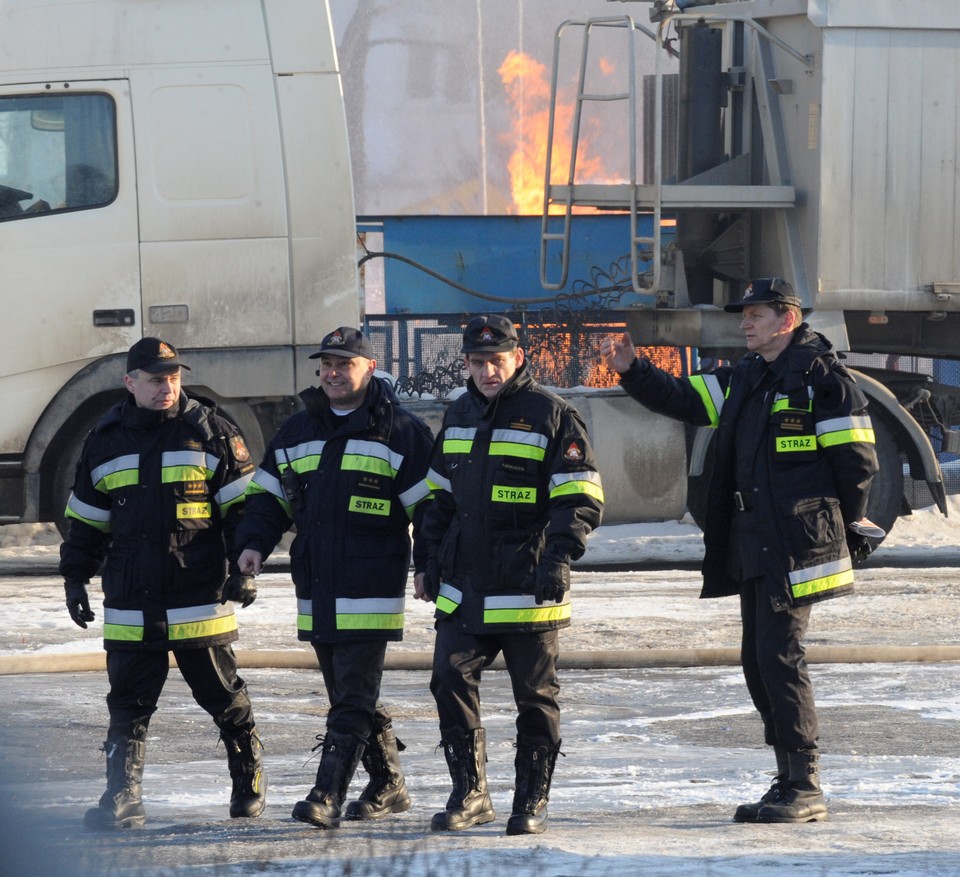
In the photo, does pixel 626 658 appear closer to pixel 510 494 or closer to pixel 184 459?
pixel 510 494

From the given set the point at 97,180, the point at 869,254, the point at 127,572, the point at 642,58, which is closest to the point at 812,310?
the point at 869,254

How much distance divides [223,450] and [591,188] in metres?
5.32

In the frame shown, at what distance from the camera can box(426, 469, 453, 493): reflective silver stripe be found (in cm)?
500

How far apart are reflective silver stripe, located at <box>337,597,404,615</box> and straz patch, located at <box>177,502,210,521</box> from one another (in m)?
0.54

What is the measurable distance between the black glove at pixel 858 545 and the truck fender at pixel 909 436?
497cm

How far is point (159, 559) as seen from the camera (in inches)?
198

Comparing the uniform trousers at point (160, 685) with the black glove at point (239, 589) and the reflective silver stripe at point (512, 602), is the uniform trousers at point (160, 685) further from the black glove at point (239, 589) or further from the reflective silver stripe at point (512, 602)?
the reflective silver stripe at point (512, 602)

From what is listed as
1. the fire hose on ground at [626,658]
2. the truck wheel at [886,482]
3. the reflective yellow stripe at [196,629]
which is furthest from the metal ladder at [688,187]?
the reflective yellow stripe at [196,629]

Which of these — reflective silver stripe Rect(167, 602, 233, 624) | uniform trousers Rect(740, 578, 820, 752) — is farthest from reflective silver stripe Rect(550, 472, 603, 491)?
reflective silver stripe Rect(167, 602, 233, 624)

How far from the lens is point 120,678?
16.5ft

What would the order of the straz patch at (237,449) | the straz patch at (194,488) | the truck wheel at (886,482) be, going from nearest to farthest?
the straz patch at (194,488)
the straz patch at (237,449)
the truck wheel at (886,482)

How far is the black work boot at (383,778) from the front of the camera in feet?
16.3

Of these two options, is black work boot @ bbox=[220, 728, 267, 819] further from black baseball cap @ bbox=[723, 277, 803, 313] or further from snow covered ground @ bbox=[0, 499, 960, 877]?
black baseball cap @ bbox=[723, 277, 803, 313]

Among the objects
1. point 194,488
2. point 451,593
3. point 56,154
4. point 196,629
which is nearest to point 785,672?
point 451,593
